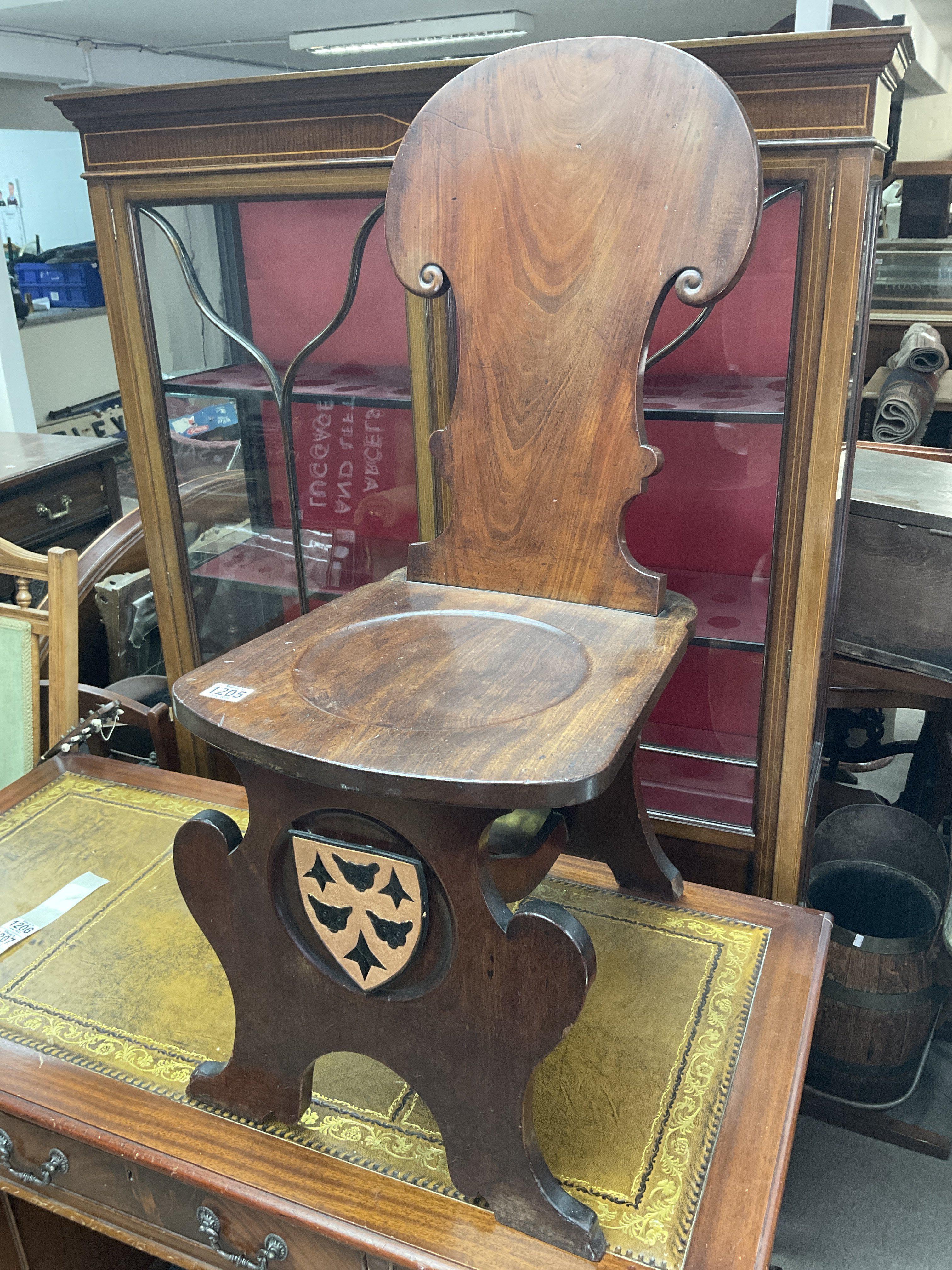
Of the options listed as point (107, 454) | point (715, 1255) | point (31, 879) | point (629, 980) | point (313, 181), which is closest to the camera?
point (715, 1255)

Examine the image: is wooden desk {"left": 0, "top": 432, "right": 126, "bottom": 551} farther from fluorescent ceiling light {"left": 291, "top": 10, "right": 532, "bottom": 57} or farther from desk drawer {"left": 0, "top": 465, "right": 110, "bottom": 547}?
fluorescent ceiling light {"left": 291, "top": 10, "right": 532, "bottom": 57}

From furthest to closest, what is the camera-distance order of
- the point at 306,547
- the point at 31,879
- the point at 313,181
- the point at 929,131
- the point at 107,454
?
1. the point at 929,131
2. the point at 107,454
3. the point at 306,547
4. the point at 31,879
5. the point at 313,181

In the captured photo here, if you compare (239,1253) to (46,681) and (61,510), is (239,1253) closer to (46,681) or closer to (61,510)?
(46,681)

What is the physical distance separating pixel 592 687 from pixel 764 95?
2.43 feet

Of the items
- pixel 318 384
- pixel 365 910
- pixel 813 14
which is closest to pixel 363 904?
pixel 365 910

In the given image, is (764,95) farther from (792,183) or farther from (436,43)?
(436,43)

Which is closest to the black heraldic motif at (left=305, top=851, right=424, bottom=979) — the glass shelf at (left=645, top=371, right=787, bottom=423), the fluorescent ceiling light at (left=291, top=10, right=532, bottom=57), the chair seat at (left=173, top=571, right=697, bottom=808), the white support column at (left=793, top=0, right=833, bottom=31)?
the chair seat at (left=173, top=571, right=697, bottom=808)

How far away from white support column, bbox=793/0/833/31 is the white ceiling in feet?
4.28

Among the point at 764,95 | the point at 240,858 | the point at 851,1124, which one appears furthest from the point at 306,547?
the point at 851,1124

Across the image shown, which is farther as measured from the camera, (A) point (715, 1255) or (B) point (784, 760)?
(B) point (784, 760)

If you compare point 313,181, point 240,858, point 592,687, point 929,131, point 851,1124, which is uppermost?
point 929,131

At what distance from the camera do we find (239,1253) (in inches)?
41.9

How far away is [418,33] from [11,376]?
211 cm

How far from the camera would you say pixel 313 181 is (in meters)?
1.40
